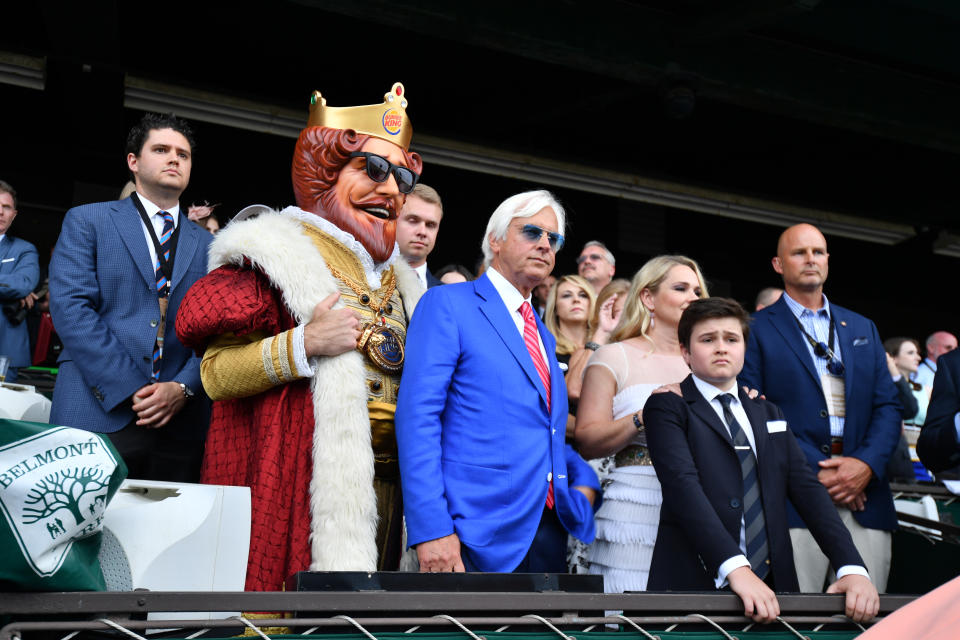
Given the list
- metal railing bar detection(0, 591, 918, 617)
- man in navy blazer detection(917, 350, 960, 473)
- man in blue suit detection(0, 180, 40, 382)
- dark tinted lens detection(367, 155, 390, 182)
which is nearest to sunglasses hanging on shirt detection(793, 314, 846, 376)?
man in navy blazer detection(917, 350, 960, 473)

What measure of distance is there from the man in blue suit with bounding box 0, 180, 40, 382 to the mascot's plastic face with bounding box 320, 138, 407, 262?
2941 millimetres

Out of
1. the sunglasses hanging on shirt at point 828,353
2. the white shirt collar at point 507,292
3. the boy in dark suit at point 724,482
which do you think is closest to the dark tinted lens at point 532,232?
the white shirt collar at point 507,292

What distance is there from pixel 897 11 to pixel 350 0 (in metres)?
3.90

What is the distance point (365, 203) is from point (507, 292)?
51cm

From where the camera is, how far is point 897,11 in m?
6.76

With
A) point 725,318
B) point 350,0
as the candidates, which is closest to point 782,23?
point 350,0

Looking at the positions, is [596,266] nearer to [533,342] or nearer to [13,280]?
[533,342]

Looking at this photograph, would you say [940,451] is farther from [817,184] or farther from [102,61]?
[817,184]

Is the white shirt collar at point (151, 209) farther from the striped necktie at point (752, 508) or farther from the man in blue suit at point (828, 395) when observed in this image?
the man in blue suit at point (828, 395)


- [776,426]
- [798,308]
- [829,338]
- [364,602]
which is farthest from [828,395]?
[364,602]

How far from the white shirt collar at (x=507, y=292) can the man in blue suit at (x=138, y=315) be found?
1003mm

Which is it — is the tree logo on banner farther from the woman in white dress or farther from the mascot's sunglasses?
the woman in white dress

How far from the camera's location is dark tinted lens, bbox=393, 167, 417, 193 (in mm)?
2967

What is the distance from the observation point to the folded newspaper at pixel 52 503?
139cm
